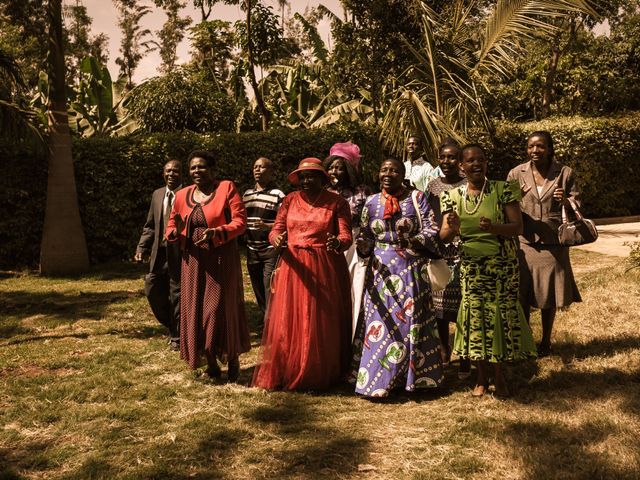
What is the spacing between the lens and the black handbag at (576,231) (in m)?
5.58

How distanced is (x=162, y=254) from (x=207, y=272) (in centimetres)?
146

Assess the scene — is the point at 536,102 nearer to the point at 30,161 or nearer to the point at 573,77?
the point at 573,77

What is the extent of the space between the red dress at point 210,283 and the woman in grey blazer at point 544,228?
2.58 meters

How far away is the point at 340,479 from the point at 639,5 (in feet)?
98.9

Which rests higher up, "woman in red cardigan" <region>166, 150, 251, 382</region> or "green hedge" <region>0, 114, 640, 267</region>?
"green hedge" <region>0, 114, 640, 267</region>

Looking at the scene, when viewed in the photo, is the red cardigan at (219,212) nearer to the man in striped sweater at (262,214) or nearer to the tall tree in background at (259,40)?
the man in striped sweater at (262,214)

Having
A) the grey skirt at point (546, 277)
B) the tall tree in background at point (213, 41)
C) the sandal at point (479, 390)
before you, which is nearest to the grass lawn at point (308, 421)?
the sandal at point (479, 390)

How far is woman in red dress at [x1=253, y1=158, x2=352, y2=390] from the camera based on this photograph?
5.62 meters

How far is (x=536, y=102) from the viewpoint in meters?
26.1

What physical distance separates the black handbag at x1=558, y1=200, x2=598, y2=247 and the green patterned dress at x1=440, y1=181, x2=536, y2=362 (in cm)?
70

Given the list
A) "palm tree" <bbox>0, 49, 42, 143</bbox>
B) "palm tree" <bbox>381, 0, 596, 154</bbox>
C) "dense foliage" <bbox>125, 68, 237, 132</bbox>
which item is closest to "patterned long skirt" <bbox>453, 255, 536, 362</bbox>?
"palm tree" <bbox>381, 0, 596, 154</bbox>

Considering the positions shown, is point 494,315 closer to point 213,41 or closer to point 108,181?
point 108,181

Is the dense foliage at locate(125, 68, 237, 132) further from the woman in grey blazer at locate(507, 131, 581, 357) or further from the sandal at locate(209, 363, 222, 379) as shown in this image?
the woman in grey blazer at locate(507, 131, 581, 357)

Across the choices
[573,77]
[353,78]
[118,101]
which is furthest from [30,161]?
[573,77]
